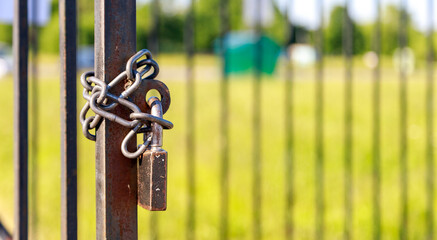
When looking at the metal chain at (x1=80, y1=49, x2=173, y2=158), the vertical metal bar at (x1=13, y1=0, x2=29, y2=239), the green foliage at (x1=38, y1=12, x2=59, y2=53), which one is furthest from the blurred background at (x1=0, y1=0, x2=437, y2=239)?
the green foliage at (x1=38, y1=12, x2=59, y2=53)

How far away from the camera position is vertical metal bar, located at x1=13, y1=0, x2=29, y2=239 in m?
0.97

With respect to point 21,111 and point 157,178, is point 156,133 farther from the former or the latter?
point 21,111

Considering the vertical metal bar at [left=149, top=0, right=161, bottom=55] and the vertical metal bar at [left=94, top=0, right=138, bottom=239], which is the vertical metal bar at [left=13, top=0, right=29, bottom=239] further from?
the vertical metal bar at [left=149, top=0, right=161, bottom=55]

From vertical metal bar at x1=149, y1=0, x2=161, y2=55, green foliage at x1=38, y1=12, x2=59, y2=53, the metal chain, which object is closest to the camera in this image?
the metal chain

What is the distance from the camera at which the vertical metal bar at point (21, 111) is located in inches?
38.3

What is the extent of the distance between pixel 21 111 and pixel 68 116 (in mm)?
173

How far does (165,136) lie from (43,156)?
5.48 ft

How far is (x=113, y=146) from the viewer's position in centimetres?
78

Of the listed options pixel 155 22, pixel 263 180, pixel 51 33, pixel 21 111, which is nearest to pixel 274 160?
pixel 263 180

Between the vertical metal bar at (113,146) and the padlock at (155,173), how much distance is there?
0.04 meters

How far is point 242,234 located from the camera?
287 cm

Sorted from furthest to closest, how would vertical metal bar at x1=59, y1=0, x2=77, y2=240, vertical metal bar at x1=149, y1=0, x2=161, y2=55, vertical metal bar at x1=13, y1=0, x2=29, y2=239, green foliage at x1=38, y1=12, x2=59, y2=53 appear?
green foliage at x1=38, y1=12, x2=59, y2=53 < vertical metal bar at x1=149, y1=0, x2=161, y2=55 < vertical metal bar at x1=13, y1=0, x2=29, y2=239 < vertical metal bar at x1=59, y1=0, x2=77, y2=240

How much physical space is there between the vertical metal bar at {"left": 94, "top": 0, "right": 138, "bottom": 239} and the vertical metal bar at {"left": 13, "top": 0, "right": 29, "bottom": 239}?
262 mm

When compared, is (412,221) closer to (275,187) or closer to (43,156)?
(275,187)
